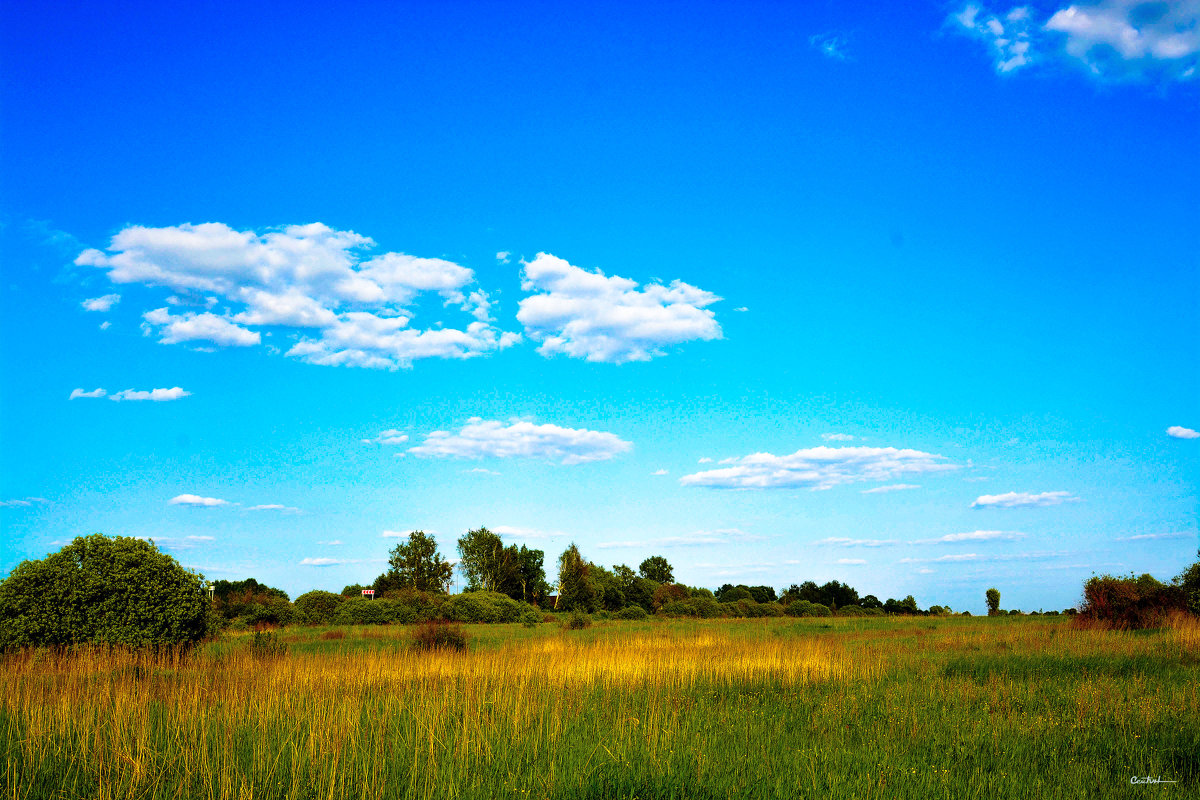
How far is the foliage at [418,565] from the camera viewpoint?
78188 mm

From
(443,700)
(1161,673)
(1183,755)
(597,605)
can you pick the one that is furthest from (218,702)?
(597,605)

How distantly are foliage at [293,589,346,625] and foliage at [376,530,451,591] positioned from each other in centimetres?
3120

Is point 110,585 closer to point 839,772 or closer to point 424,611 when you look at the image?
point 839,772

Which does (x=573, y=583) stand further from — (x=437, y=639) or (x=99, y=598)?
(x=99, y=598)

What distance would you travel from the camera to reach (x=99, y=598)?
618 inches

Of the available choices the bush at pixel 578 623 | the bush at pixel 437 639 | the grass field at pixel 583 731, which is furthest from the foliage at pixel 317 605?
the grass field at pixel 583 731

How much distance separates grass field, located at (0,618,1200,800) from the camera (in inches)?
258

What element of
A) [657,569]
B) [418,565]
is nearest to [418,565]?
[418,565]

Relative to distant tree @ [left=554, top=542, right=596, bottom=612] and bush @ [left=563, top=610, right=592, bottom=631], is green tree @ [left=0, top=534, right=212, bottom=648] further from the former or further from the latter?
distant tree @ [left=554, top=542, right=596, bottom=612]

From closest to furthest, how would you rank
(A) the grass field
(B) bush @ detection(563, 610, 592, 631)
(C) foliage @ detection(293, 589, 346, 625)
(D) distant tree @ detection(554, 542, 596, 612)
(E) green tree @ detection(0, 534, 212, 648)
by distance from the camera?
(A) the grass field, (E) green tree @ detection(0, 534, 212, 648), (B) bush @ detection(563, 610, 592, 631), (C) foliage @ detection(293, 589, 346, 625), (D) distant tree @ detection(554, 542, 596, 612)

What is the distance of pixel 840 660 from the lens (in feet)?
51.8

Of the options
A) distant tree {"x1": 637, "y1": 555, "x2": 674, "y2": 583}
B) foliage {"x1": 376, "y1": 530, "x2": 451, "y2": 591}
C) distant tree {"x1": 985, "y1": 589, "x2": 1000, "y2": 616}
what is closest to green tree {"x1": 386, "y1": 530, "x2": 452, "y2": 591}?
foliage {"x1": 376, "y1": 530, "x2": 451, "y2": 591}

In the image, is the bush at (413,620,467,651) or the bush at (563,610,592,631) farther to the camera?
the bush at (563,610,592,631)

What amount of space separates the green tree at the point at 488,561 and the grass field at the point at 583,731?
65397mm
